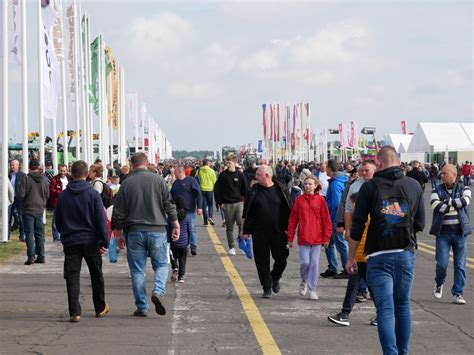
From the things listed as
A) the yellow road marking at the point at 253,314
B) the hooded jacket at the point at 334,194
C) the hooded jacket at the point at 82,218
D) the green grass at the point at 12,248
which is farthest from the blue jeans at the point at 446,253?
the green grass at the point at 12,248

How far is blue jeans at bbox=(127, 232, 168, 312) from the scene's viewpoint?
369 inches

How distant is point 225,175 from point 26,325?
28.0ft

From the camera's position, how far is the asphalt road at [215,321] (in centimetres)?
774

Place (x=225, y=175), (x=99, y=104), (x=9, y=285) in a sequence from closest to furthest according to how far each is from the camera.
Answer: (x=9, y=285) → (x=225, y=175) → (x=99, y=104)

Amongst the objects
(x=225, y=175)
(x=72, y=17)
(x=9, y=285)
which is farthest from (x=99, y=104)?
(x=9, y=285)

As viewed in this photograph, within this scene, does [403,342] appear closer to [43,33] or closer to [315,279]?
[315,279]

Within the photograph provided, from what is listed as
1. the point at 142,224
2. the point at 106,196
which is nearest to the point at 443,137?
the point at 106,196

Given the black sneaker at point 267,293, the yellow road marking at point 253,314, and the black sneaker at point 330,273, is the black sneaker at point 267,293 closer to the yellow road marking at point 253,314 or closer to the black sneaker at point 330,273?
the yellow road marking at point 253,314

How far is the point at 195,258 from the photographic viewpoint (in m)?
15.4

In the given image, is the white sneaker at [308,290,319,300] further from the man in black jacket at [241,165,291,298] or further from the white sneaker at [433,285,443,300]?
the white sneaker at [433,285,443,300]

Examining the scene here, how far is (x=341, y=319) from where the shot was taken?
882cm

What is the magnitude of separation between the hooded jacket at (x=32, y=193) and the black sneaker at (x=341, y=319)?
735 centimetres

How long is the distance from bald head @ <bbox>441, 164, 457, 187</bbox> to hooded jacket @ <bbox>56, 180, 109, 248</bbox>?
416cm

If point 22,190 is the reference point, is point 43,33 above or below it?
above
